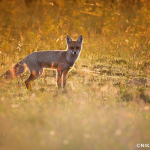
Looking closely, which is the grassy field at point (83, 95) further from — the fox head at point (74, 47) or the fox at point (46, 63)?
the fox head at point (74, 47)

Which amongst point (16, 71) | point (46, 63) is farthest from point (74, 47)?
point (16, 71)

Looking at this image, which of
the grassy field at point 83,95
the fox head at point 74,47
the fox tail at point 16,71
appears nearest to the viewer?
the grassy field at point 83,95

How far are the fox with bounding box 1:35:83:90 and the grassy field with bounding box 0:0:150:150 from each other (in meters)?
0.19

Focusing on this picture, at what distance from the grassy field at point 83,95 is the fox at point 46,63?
0.64 ft

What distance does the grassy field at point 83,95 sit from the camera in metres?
3.17

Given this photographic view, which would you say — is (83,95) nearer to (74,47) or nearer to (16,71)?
(74,47)

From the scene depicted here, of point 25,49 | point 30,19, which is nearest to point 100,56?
point 25,49

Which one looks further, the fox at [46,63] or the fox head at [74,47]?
the fox head at [74,47]

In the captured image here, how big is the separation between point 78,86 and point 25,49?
3016 mm

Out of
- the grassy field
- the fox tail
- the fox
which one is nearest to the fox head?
the fox

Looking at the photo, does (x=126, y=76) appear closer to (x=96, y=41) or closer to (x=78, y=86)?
(x=78, y=86)

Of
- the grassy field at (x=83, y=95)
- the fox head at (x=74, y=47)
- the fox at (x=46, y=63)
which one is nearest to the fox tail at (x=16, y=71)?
the fox at (x=46, y=63)

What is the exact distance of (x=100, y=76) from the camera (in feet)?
21.8

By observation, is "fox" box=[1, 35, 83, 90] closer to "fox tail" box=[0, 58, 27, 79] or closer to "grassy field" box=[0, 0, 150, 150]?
"fox tail" box=[0, 58, 27, 79]
